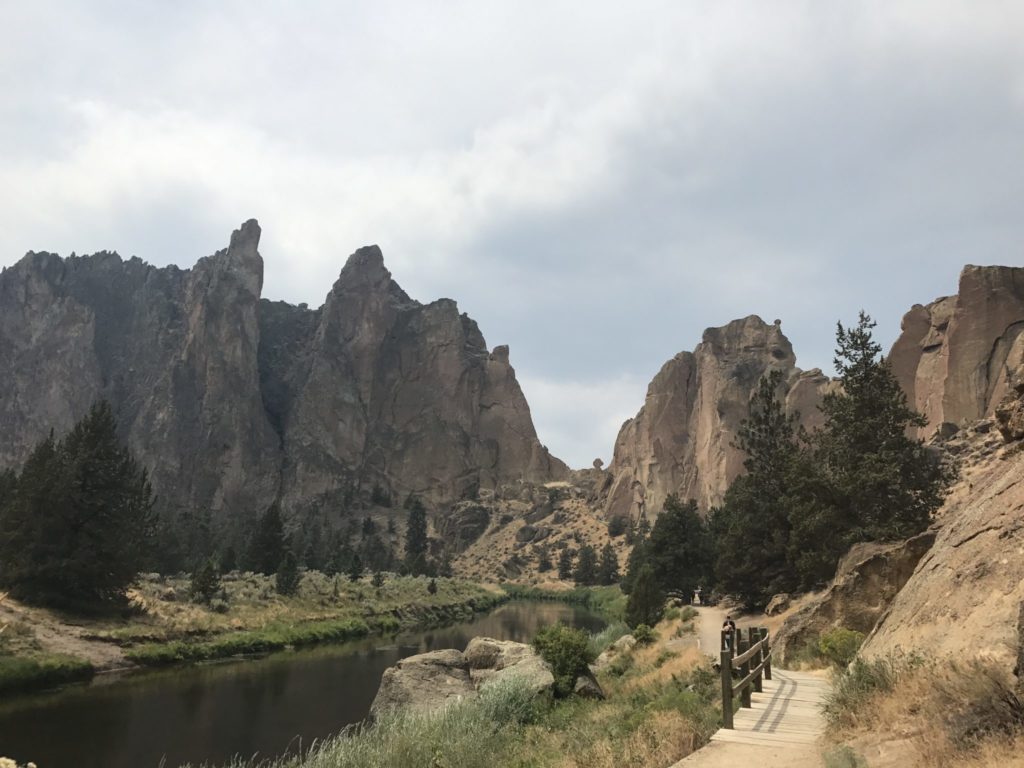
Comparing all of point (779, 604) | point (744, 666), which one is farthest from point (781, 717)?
point (779, 604)

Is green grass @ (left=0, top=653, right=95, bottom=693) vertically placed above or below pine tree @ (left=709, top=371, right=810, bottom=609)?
below

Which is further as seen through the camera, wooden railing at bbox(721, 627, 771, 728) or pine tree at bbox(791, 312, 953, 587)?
pine tree at bbox(791, 312, 953, 587)

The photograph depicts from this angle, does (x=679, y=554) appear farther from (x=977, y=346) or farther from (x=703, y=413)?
(x=703, y=413)

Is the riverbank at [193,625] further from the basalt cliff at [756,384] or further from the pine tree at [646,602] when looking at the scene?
the basalt cliff at [756,384]

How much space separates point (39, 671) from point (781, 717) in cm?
3102

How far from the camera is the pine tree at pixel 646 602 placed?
157 feet

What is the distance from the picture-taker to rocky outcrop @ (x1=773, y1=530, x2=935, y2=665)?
19.3 m

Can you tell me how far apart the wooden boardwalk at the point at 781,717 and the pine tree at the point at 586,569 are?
369 ft

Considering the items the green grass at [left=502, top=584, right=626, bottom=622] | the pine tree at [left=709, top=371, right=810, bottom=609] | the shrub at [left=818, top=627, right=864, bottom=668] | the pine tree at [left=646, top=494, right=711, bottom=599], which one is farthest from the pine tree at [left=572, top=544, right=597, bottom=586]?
the shrub at [left=818, top=627, right=864, bottom=668]

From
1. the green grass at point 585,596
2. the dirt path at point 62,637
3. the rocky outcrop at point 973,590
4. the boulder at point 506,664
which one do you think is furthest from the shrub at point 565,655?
the green grass at point 585,596

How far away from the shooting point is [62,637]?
1319 inches

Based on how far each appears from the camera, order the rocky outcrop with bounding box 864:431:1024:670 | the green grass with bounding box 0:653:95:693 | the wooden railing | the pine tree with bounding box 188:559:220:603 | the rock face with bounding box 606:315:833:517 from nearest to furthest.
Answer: the rocky outcrop with bounding box 864:431:1024:670 < the wooden railing < the green grass with bounding box 0:653:95:693 < the pine tree with bounding box 188:559:220:603 < the rock face with bounding box 606:315:833:517

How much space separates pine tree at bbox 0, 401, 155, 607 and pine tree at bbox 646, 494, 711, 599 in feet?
141

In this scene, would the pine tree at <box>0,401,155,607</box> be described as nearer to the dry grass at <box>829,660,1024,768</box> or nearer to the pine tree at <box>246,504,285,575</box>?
the pine tree at <box>246,504,285,575</box>
